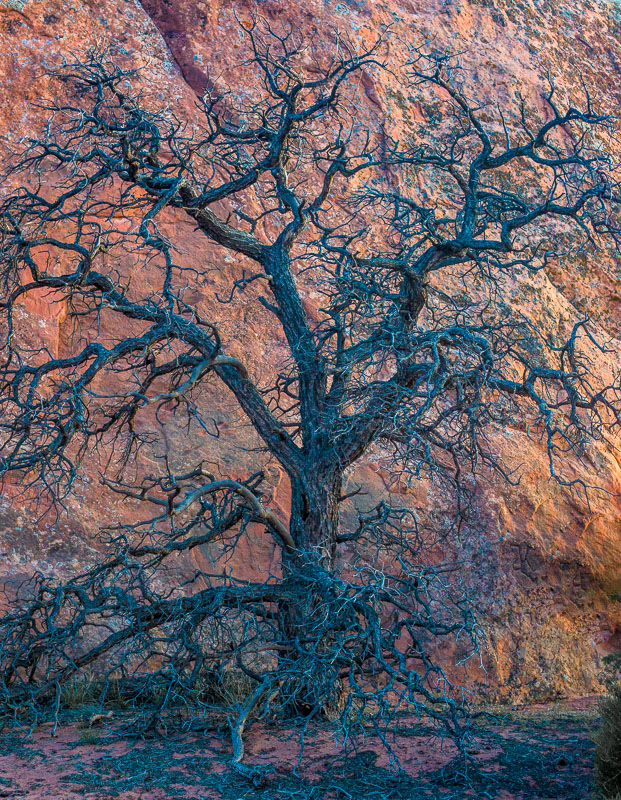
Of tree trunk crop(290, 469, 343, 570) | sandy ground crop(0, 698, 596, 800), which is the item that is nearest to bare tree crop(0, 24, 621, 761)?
tree trunk crop(290, 469, 343, 570)

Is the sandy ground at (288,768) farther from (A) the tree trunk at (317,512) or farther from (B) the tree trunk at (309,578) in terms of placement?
(A) the tree trunk at (317,512)

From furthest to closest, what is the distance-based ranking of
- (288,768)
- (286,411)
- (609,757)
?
(286,411)
(288,768)
(609,757)

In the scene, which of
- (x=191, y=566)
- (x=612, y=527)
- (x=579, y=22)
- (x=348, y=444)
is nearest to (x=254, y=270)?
(x=191, y=566)

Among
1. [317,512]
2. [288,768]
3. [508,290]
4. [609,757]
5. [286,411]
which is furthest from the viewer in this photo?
[508,290]

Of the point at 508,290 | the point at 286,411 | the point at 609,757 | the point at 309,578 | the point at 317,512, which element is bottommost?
the point at 609,757

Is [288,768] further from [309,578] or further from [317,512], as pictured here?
[317,512]

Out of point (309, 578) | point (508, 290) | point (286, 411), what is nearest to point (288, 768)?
point (309, 578)

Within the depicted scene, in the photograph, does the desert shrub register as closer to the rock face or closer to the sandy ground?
the sandy ground

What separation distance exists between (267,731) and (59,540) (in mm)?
3508

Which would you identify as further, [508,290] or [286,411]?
[508,290]

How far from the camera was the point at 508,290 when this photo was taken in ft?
35.5

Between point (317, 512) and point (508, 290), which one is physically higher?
point (508, 290)

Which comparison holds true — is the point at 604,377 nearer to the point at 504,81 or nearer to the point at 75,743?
the point at 504,81

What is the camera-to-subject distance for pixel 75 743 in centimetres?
573
